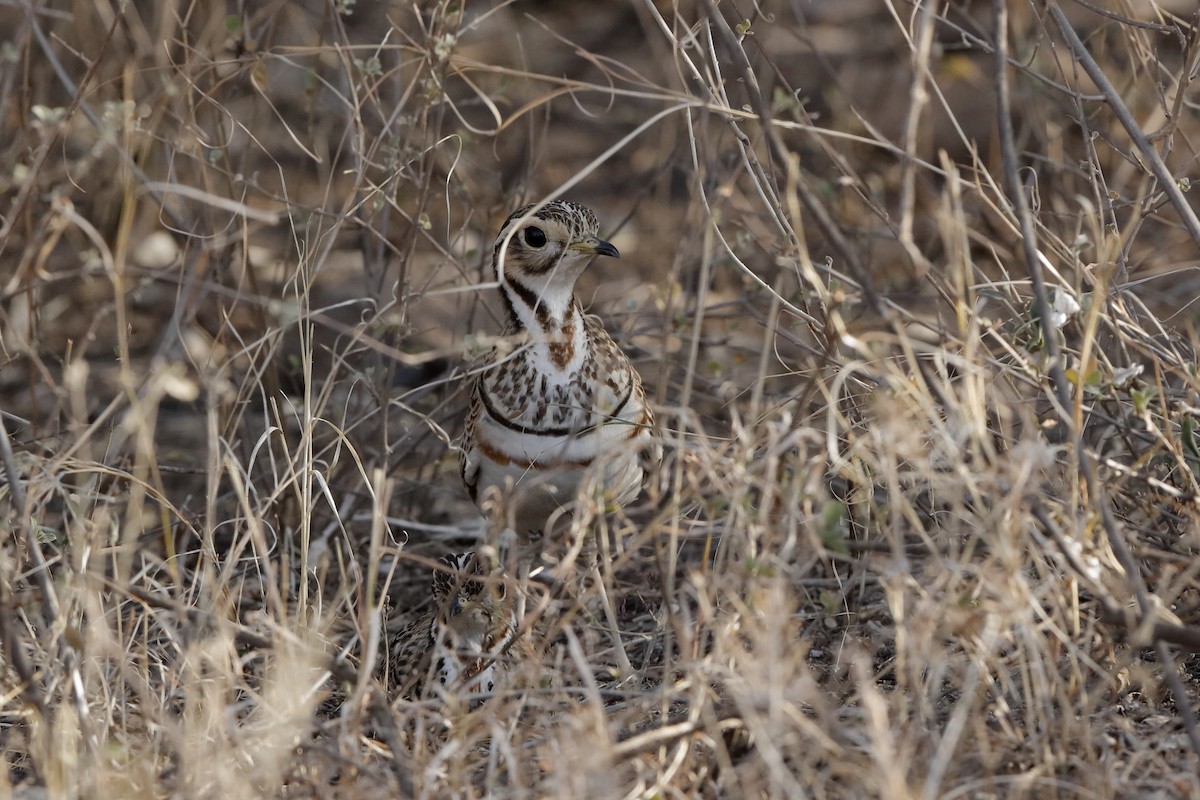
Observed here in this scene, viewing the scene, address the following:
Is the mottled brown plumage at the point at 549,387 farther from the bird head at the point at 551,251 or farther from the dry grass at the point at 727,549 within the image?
the dry grass at the point at 727,549

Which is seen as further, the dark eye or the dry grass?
the dark eye

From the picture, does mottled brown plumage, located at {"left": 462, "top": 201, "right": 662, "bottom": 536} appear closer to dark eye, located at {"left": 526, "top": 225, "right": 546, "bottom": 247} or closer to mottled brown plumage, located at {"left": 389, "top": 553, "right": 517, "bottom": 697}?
dark eye, located at {"left": 526, "top": 225, "right": 546, "bottom": 247}

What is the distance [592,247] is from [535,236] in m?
0.20

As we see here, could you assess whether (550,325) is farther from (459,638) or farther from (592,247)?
(459,638)

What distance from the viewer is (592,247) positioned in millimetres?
4582

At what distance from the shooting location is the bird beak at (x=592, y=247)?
4.57m

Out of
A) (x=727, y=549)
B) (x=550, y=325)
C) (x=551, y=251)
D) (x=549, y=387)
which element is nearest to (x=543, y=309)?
(x=550, y=325)

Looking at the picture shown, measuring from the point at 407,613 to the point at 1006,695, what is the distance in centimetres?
242

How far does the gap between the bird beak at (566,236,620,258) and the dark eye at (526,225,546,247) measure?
10 centimetres

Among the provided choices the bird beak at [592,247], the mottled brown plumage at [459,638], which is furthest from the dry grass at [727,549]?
the bird beak at [592,247]

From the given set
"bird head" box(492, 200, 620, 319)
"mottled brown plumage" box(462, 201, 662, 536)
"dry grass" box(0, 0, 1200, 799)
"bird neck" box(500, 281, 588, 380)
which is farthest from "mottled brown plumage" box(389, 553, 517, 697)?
"bird head" box(492, 200, 620, 319)

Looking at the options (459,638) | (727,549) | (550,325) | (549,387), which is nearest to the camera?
(727,549)

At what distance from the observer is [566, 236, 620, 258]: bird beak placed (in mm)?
4574

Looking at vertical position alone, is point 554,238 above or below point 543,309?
above
